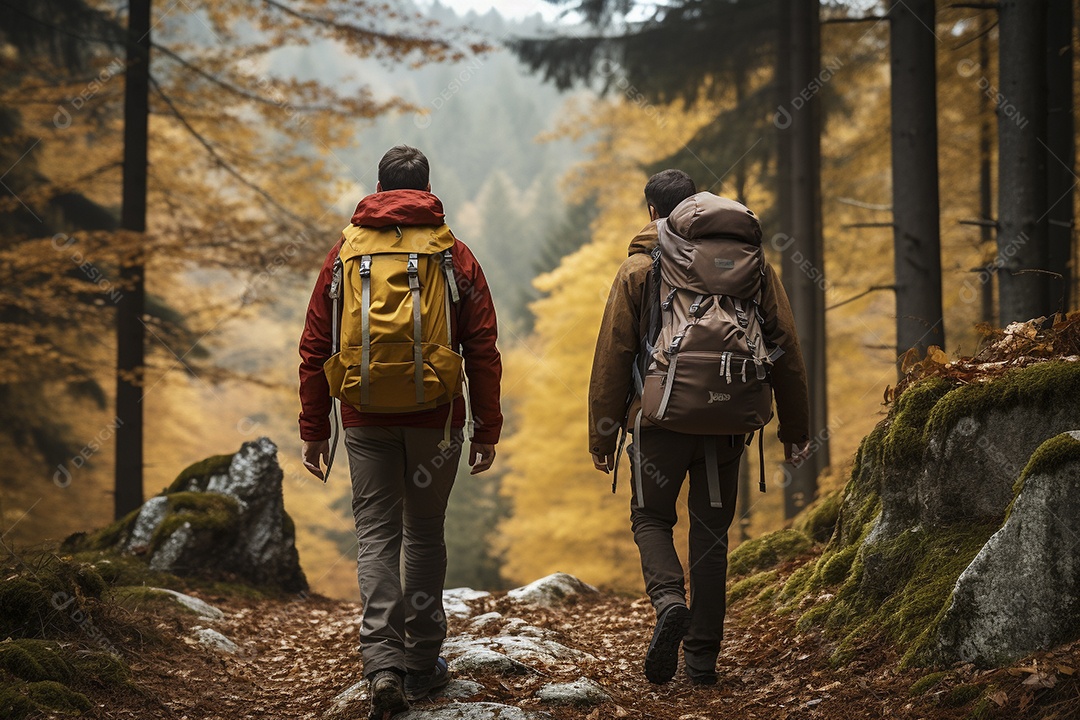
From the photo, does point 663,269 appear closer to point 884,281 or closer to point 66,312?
point 66,312

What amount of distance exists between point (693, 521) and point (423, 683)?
4.58 feet

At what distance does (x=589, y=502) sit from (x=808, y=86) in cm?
916

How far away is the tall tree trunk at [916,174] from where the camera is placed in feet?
24.4

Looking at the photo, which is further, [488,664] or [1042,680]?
[488,664]

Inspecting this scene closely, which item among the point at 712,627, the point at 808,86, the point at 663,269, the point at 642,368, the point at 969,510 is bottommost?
the point at 712,627

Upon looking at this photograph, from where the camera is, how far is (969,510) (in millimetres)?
3979

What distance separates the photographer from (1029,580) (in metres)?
3.12

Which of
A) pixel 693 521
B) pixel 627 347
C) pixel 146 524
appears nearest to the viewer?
pixel 627 347

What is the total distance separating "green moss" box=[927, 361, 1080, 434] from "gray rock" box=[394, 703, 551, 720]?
2.18 metres

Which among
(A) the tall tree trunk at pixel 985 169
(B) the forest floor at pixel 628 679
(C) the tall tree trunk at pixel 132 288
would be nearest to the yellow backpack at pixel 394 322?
(B) the forest floor at pixel 628 679

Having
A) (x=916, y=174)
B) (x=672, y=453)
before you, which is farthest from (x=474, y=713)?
(x=916, y=174)

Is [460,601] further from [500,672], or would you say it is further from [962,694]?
[962,694]

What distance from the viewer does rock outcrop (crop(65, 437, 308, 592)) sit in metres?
6.99

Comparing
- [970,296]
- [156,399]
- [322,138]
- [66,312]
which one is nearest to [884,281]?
[970,296]
